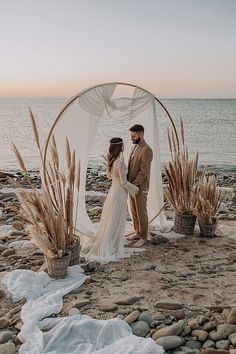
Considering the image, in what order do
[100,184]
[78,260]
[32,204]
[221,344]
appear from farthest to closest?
[100,184], [78,260], [32,204], [221,344]

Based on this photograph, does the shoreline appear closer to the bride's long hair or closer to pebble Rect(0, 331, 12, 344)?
pebble Rect(0, 331, 12, 344)

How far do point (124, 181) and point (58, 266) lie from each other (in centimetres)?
139

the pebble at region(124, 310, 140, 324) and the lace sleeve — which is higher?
the lace sleeve

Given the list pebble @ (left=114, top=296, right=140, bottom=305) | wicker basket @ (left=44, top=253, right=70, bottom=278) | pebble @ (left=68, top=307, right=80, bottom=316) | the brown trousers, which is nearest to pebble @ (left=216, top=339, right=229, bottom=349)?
pebble @ (left=114, top=296, right=140, bottom=305)

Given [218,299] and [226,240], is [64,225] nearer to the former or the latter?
[218,299]

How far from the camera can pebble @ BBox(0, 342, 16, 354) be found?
3.10 m

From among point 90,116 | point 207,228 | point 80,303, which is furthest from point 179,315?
point 90,116

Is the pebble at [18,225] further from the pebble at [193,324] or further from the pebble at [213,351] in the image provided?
the pebble at [213,351]

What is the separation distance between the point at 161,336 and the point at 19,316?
1.26m

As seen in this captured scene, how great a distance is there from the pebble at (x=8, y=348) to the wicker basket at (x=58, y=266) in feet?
4.05

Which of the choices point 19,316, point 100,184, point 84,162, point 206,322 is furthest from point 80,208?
point 100,184

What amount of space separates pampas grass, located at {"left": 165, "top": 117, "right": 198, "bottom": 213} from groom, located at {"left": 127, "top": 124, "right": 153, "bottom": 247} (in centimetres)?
52

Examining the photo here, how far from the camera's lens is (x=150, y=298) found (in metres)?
3.92

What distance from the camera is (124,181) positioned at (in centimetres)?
523
